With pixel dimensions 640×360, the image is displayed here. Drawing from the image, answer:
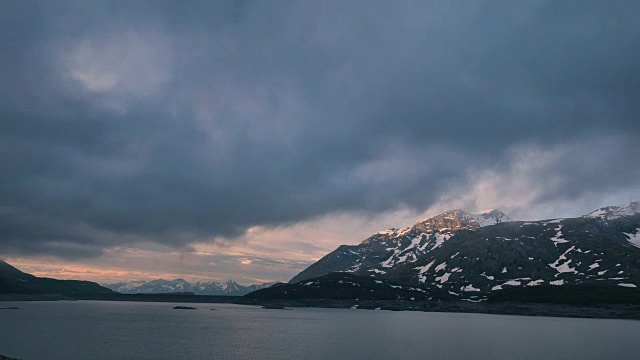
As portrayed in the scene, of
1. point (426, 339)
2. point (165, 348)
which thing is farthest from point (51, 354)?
point (426, 339)

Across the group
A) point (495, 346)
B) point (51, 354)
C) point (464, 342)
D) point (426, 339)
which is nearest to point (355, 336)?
point (426, 339)

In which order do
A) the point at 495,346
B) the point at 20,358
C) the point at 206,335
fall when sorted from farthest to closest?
1. the point at 206,335
2. the point at 495,346
3. the point at 20,358

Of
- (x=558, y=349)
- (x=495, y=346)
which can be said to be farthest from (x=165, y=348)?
(x=558, y=349)

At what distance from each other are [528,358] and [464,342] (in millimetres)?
26422

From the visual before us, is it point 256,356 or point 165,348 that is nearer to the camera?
point 256,356

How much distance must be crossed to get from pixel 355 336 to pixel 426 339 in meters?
18.9

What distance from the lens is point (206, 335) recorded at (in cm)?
13112

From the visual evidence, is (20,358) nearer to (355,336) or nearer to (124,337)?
(124,337)

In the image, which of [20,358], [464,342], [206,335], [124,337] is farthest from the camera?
[206,335]

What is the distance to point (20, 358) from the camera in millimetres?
76500

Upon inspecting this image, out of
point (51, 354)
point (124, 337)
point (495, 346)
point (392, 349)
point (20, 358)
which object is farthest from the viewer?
point (124, 337)

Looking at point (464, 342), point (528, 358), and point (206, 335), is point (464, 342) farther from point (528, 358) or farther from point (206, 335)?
point (206, 335)

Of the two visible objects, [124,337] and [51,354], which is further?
[124,337]

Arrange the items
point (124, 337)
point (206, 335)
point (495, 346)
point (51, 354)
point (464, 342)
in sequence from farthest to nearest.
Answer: point (206, 335) → point (124, 337) → point (464, 342) → point (495, 346) → point (51, 354)
